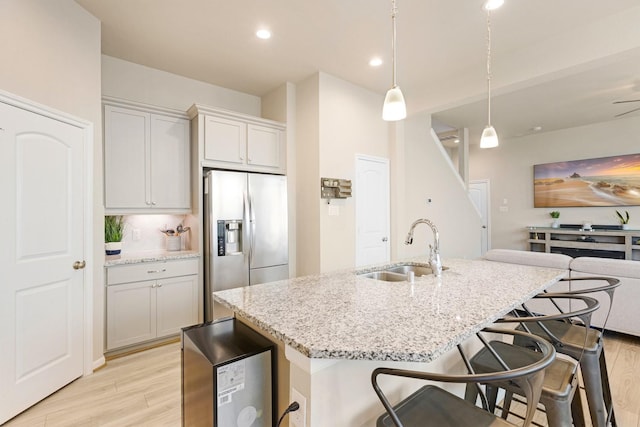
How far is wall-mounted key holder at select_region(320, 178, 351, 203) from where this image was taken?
12.0 ft

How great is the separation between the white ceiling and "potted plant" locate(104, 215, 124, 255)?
5.66 feet

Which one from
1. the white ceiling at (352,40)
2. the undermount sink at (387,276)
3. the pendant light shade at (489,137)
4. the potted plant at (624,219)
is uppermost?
the white ceiling at (352,40)

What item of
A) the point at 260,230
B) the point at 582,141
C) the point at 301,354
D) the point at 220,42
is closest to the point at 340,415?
the point at 301,354

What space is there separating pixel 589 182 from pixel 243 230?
22.7ft

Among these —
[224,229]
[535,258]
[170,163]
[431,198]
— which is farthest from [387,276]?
[431,198]

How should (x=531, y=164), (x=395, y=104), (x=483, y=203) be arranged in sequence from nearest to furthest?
(x=395, y=104) < (x=531, y=164) < (x=483, y=203)

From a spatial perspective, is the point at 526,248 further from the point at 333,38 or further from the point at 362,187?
the point at 333,38

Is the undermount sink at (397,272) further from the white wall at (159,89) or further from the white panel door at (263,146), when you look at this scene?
the white wall at (159,89)

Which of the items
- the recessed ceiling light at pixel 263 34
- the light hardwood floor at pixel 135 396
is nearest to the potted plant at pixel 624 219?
the light hardwood floor at pixel 135 396

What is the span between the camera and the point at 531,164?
23.0 feet

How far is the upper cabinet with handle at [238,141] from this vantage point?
335 cm

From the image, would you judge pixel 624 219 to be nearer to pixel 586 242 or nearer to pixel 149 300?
pixel 586 242

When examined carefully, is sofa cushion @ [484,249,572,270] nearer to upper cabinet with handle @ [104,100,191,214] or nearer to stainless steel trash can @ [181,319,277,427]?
stainless steel trash can @ [181,319,277,427]

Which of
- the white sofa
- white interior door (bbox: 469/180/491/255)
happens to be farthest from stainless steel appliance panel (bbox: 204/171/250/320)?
white interior door (bbox: 469/180/491/255)
